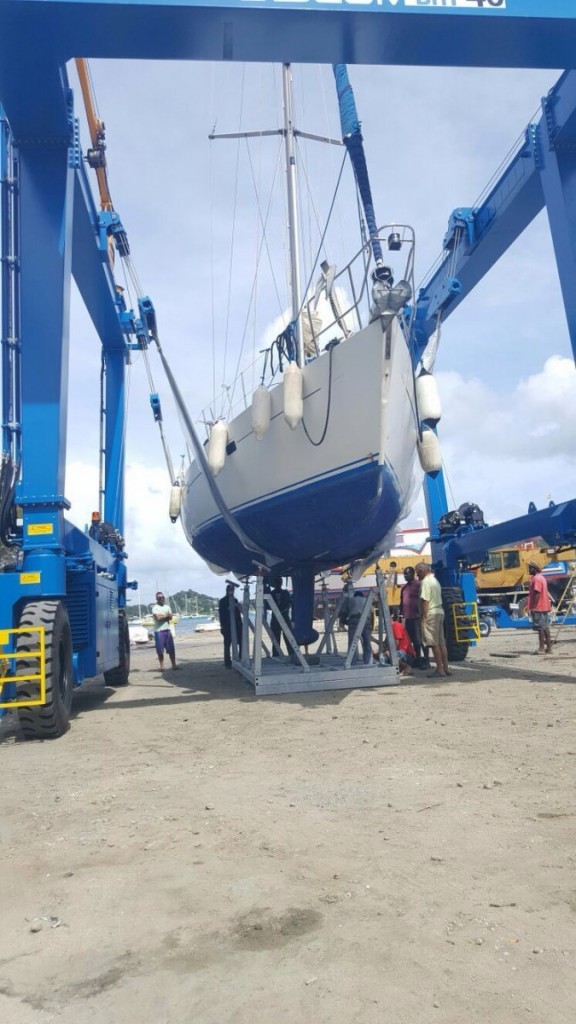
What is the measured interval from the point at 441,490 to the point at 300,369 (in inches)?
231

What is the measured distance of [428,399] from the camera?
7.32 m

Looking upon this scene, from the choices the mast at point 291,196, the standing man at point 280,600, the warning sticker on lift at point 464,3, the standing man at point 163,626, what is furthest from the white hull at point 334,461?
the standing man at point 163,626

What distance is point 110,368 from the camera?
12.9 meters

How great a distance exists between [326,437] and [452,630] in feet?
15.2

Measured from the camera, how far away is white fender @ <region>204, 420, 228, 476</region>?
804 centimetres

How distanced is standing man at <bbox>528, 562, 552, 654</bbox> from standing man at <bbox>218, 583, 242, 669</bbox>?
4463 millimetres

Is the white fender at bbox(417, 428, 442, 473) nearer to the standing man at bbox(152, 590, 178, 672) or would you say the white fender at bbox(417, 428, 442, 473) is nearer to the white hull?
the white hull

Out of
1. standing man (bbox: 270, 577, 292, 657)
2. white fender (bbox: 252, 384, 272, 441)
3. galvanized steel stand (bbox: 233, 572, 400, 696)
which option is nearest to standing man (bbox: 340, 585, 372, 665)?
galvanized steel stand (bbox: 233, 572, 400, 696)

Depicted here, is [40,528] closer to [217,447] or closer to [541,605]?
[217,447]

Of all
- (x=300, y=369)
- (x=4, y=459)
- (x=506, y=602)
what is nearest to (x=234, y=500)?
(x=300, y=369)

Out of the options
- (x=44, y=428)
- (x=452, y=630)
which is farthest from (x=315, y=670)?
(x=44, y=428)

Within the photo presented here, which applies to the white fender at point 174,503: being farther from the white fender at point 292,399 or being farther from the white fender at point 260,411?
the white fender at point 292,399

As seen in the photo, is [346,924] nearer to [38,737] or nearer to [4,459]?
[38,737]

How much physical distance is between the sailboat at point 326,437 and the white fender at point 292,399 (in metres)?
0.01
